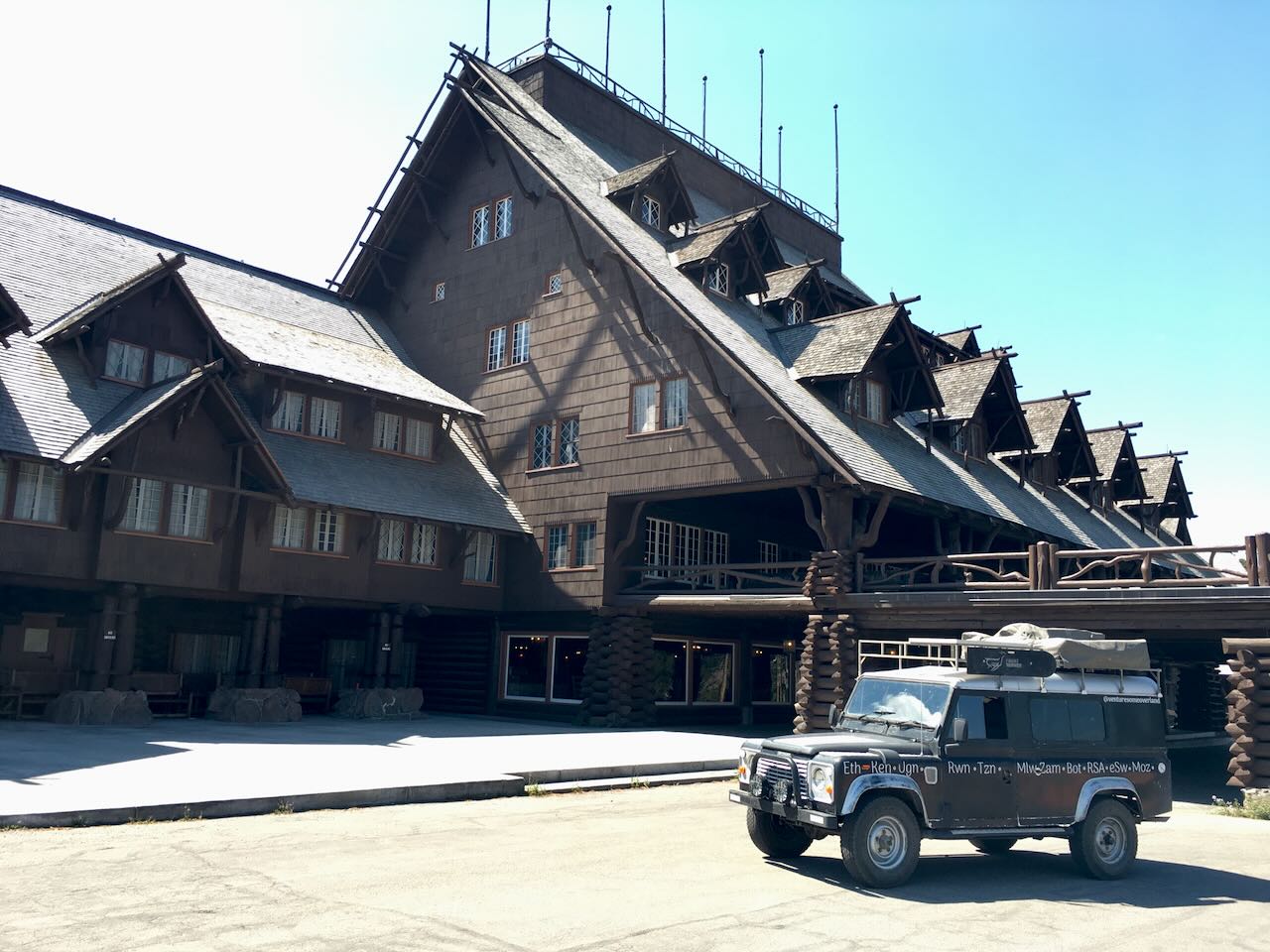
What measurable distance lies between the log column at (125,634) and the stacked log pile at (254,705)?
217 cm

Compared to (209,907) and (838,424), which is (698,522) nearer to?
(838,424)

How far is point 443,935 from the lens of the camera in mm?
7973

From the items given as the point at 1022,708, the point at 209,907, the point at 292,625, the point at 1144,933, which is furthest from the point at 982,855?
the point at 292,625

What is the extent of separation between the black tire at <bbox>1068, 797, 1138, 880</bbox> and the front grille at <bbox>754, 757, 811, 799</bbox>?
10.7 ft

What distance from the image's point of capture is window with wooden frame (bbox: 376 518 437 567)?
29391 mm

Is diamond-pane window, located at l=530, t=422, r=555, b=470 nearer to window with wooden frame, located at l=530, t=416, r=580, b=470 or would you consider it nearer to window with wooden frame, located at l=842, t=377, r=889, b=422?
window with wooden frame, located at l=530, t=416, r=580, b=470

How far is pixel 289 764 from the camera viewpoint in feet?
56.1

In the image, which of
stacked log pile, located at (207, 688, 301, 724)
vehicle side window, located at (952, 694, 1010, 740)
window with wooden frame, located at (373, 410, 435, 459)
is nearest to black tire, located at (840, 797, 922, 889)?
vehicle side window, located at (952, 694, 1010, 740)

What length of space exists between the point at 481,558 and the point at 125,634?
10.4m

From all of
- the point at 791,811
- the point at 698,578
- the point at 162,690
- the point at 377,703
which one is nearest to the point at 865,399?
the point at 698,578

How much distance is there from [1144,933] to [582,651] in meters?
23.3

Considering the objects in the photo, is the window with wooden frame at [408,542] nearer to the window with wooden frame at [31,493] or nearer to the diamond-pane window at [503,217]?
the window with wooden frame at [31,493]

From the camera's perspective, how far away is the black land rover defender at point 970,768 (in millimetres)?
10578

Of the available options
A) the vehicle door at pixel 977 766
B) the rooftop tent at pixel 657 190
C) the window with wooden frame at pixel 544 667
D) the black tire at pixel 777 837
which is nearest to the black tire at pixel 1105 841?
the vehicle door at pixel 977 766
